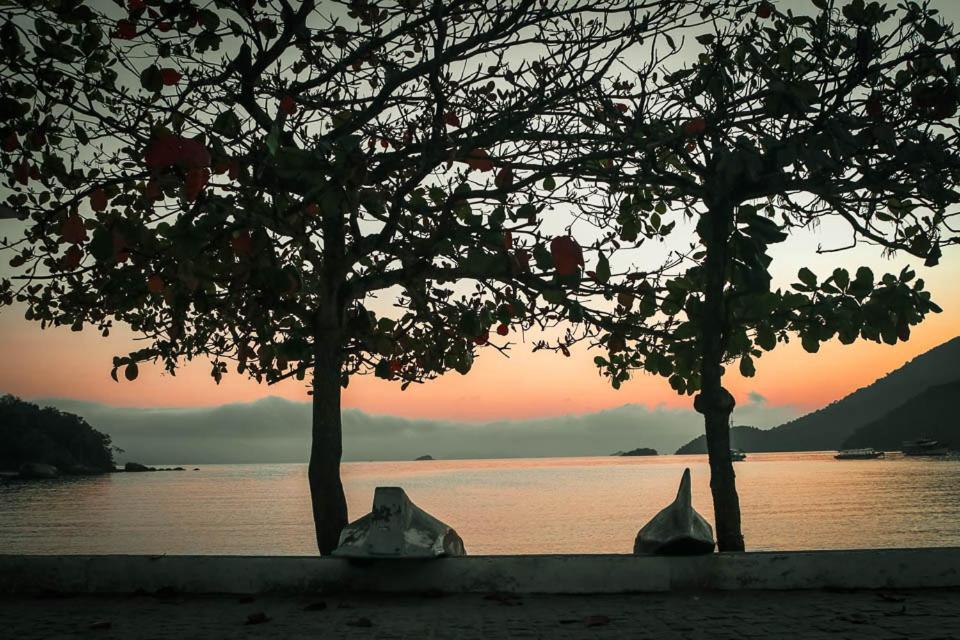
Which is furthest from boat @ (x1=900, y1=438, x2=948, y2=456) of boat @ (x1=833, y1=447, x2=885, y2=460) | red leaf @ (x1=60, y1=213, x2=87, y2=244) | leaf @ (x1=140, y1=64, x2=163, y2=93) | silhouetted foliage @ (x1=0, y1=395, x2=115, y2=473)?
leaf @ (x1=140, y1=64, x2=163, y2=93)

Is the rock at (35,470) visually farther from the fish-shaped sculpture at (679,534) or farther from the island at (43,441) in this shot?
Answer: the fish-shaped sculpture at (679,534)

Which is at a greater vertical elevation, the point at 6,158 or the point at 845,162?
the point at 6,158

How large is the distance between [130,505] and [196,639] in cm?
6987

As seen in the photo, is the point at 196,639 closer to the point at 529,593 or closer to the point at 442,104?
the point at 529,593

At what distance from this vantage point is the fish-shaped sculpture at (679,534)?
6566 mm

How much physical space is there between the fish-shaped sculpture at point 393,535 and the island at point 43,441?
11837 cm

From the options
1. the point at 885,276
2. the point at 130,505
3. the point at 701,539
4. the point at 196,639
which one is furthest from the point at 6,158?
the point at 130,505

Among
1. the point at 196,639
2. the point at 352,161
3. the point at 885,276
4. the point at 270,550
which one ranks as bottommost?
the point at 270,550

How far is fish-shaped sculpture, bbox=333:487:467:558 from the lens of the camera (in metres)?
6.30

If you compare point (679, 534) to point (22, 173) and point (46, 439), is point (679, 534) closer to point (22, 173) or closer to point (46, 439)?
point (22, 173)

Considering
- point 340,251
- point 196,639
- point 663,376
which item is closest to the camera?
point 196,639

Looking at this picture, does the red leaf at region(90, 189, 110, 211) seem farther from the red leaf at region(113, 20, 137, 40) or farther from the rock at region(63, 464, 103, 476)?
the rock at region(63, 464, 103, 476)

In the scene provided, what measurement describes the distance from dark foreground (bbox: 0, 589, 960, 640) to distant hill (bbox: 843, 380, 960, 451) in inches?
7783

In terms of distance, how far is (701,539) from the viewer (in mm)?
6516
